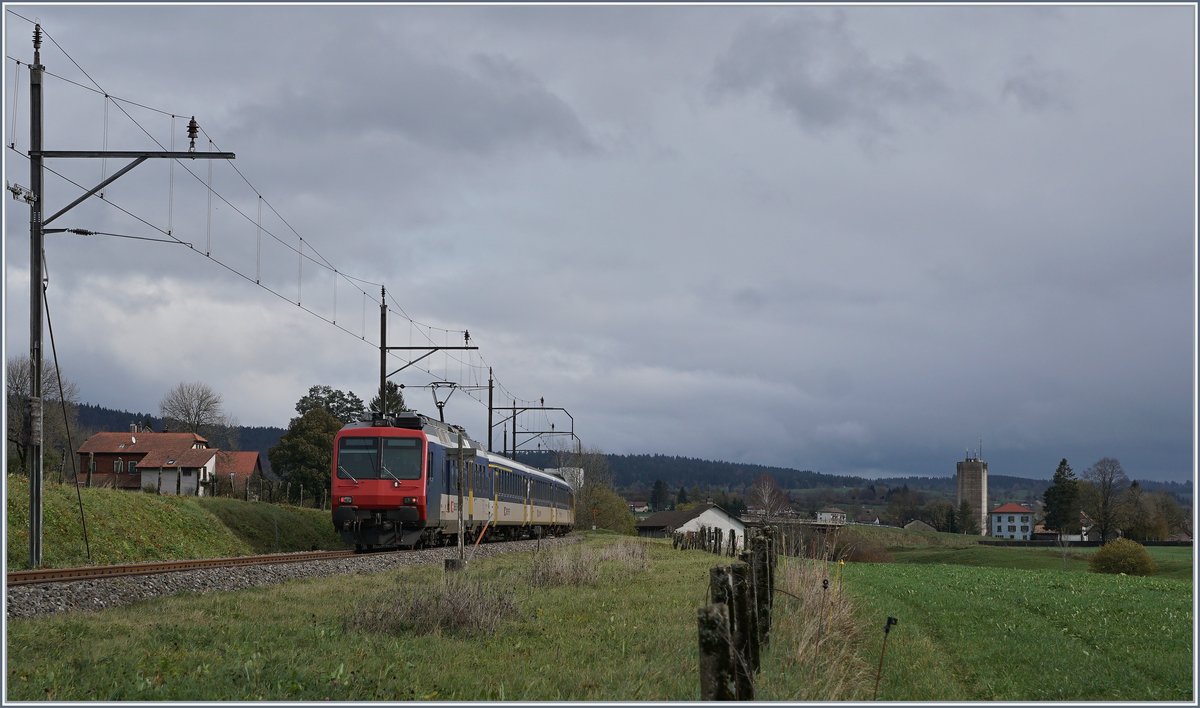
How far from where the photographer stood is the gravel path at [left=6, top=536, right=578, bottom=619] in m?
12.8

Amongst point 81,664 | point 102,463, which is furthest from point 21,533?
point 102,463

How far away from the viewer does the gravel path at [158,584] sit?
12805 millimetres

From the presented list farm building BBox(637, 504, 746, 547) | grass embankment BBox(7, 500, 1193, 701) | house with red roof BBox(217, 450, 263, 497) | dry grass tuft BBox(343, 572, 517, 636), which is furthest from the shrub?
farm building BBox(637, 504, 746, 547)

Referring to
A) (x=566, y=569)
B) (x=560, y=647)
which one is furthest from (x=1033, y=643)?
(x=566, y=569)

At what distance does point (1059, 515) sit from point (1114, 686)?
391 ft

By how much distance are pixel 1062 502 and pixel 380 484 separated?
110m

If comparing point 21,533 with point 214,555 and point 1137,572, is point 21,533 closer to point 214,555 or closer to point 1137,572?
point 214,555

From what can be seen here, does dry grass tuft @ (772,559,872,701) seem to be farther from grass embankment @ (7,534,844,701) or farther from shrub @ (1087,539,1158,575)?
shrub @ (1087,539,1158,575)

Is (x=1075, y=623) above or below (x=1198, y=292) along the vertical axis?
below

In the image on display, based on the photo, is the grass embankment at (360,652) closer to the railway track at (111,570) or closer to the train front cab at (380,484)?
the railway track at (111,570)

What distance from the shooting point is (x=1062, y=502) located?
121375mm

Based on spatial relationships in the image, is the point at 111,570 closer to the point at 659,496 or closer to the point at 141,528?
the point at 141,528

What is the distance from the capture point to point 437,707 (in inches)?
280

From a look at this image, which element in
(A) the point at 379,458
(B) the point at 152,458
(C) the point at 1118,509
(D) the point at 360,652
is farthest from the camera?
(C) the point at 1118,509
